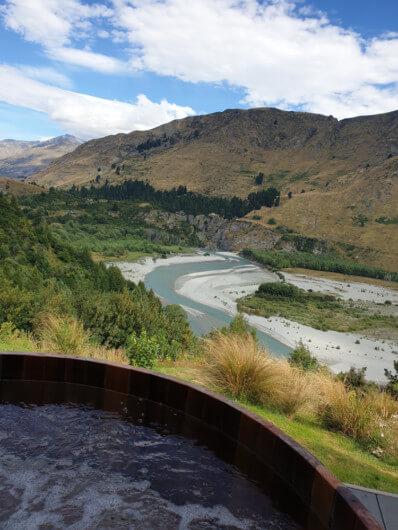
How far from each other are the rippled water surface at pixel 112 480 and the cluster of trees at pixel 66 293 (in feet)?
35.1

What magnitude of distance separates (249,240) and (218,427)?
125 m

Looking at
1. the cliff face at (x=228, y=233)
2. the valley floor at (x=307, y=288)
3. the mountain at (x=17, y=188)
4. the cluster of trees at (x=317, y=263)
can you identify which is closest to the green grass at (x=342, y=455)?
the valley floor at (x=307, y=288)

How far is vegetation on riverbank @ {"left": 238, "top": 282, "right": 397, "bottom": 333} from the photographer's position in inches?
1967

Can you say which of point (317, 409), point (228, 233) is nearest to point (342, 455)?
point (317, 409)

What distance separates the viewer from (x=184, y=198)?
6127 inches

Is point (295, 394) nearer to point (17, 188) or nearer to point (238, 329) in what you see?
point (238, 329)

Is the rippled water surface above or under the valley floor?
above

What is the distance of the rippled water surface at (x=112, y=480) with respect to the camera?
2.68 meters

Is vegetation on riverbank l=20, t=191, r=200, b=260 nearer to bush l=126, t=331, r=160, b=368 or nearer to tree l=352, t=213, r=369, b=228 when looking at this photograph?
tree l=352, t=213, r=369, b=228

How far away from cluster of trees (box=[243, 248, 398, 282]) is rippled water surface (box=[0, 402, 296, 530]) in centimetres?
9296

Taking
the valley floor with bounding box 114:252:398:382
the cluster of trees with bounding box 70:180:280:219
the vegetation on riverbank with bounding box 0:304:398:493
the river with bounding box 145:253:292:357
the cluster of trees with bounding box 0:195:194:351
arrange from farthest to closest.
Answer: the cluster of trees with bounding box 70:180:280:219, the river with bounding box 145:253:292:357, the valley floor with bounding box 114:252:398:382, the cluster of trees with bounding box 0:195:194:351, the vegetation on riverbank with bounding box 0:304:398:493

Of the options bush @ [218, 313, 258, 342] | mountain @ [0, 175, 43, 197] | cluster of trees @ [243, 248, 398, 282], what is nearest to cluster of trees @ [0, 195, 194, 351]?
bush @ [218, 313, 258, 342]

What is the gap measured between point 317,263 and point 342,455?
97244mm

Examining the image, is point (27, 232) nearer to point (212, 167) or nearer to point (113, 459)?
point (113, 459)
